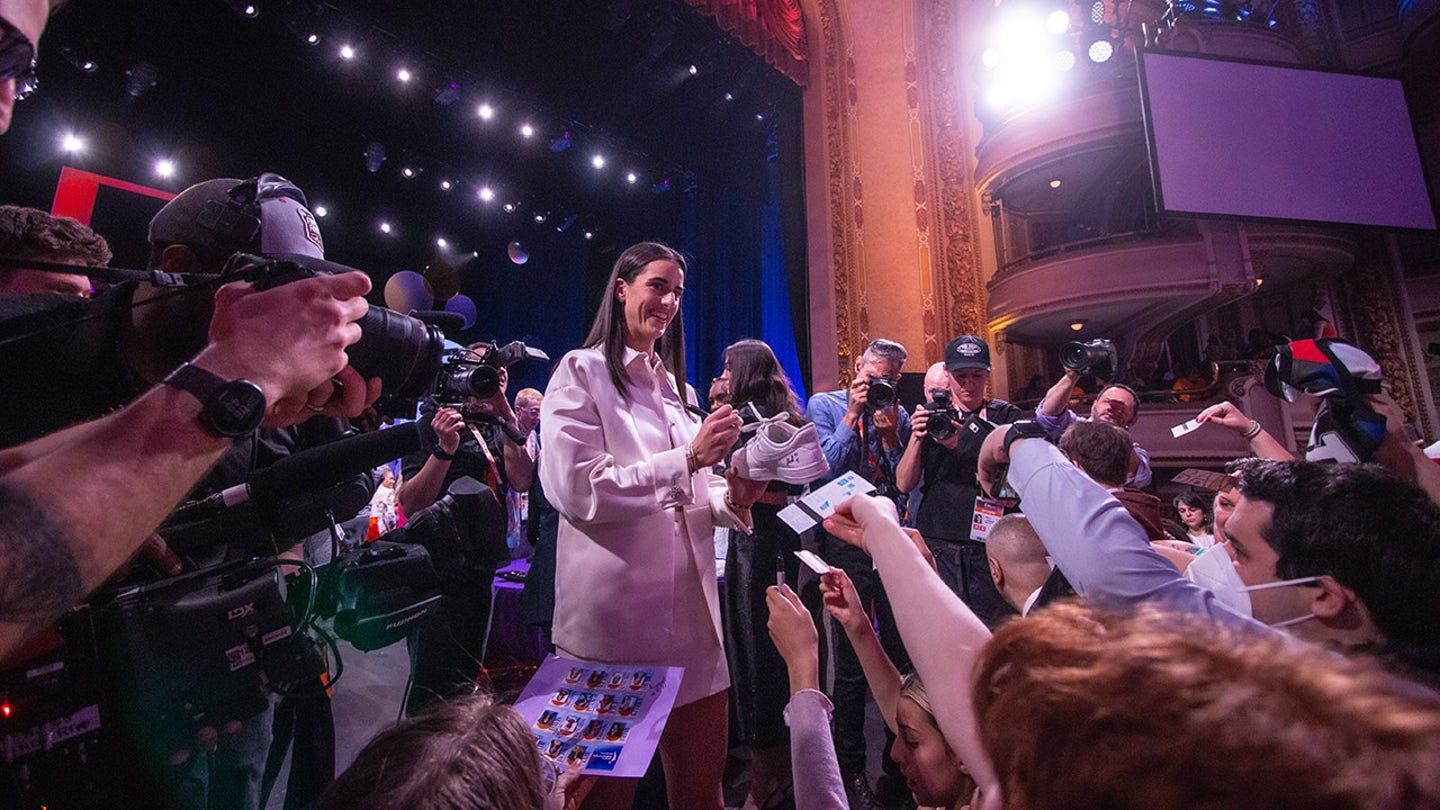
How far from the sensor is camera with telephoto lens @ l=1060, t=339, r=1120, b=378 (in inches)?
95.5

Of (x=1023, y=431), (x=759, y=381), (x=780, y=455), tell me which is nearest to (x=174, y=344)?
(x=780, y=455)

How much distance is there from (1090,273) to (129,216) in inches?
431

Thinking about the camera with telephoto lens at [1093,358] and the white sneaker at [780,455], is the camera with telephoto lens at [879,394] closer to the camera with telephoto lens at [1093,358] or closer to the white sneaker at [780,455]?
the camera with telephoto lens at [1093,358]

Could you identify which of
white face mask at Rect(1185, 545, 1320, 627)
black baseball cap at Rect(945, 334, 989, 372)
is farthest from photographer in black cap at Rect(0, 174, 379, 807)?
black baseball cap at Rect(945, 334, 989, 372)

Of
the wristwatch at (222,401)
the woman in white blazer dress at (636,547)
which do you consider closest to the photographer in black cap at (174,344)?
the wristwatch at (222,401)

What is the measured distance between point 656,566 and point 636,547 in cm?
6

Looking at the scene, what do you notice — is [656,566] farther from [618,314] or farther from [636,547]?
[618,314]

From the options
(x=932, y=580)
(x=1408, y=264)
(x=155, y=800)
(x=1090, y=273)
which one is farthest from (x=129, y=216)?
(x=1408, y=264)

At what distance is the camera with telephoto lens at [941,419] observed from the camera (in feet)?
8.25

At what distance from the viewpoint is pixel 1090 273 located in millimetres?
9453

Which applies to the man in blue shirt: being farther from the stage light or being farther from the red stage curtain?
the stage light

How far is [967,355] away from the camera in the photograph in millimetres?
2975

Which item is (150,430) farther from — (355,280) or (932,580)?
(932,580)

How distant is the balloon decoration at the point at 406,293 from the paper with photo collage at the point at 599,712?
696 centimetres
